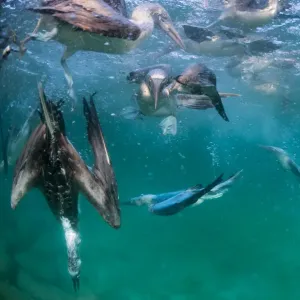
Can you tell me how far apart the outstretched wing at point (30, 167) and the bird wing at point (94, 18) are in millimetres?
889

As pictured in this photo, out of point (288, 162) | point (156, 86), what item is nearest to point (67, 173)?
point (156, 86)

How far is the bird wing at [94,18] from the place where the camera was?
234 cm

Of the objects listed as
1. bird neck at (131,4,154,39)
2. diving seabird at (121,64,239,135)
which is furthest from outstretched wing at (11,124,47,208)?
bird neck at (131,4,154,39)

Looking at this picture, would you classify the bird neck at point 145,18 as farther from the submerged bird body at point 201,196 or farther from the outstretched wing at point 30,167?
the outstretched wing at point 30,167

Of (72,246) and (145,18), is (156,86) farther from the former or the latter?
(72,246)

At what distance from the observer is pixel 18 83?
22016 mm

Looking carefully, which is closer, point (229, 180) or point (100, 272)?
point (229, 180)

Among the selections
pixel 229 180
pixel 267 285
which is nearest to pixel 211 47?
pixel 229 180

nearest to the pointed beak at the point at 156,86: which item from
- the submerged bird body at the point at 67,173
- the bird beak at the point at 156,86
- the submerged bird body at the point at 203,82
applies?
the bird beak at the point at 156,86

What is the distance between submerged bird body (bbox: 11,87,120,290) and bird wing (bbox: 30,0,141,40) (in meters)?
0.61

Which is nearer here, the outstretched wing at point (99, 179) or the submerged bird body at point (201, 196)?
the outstretched wing at point (99, 179)

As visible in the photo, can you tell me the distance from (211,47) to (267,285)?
16.2 metres

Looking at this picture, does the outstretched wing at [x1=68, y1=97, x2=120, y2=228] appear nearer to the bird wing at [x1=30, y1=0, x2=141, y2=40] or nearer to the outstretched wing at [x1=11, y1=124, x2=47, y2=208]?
the outstretched wing at [x1=11, y1=124, x2=47, y2=208]

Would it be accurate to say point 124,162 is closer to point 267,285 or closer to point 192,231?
point 192,231
